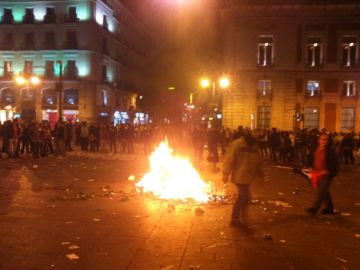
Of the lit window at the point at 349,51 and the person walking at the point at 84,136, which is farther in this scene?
the lit window at the point at 349,51

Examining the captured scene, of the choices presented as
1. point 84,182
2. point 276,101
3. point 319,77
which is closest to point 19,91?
point 276,101

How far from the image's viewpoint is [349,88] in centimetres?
4291

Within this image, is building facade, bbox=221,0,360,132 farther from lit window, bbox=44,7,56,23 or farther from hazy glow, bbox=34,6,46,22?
hazy glow, bbox=34,6,46,22

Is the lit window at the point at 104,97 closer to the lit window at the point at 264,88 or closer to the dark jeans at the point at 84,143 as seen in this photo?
the lit window at the point at 264,88

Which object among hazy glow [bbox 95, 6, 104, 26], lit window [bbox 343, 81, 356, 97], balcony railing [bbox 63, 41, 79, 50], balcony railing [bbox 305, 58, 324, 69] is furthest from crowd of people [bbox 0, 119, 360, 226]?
hazy glow [bbox 95, 6, 104, 26]

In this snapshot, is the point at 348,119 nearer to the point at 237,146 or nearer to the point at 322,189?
the point at 322,189

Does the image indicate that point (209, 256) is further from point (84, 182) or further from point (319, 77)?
point (319, 77)

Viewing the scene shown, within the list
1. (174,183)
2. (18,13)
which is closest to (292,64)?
(18,13)

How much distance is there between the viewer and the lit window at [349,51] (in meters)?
42.8

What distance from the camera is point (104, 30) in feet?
189

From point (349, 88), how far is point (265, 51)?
28.7 feet

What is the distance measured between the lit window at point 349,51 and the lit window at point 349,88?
1.71m

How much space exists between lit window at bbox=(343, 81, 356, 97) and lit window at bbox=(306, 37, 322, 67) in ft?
10.5

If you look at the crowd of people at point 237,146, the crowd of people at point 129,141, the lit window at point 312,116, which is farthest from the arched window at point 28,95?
the lit window at point 312,116
